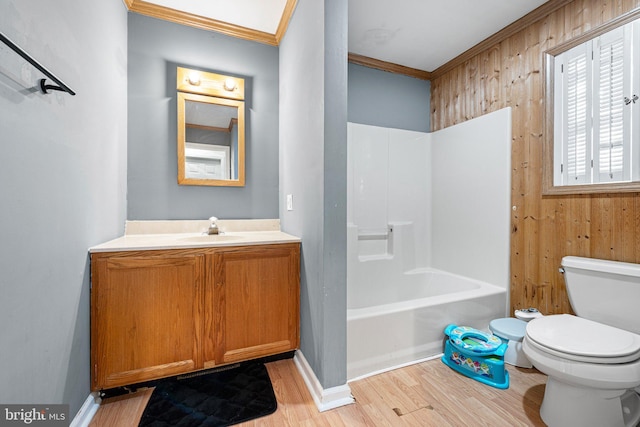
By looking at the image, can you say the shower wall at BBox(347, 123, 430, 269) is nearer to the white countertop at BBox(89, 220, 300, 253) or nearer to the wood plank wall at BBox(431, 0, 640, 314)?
the wood plank wall at BBox(431, 0, 640, 314)

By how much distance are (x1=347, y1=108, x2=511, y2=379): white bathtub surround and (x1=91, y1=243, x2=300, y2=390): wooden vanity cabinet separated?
734 millimetres

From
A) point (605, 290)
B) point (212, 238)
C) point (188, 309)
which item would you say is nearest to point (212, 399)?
point (188, 309)

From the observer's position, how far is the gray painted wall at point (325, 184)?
4.72 ft

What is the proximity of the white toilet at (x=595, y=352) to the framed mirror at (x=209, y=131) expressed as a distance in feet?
7.16

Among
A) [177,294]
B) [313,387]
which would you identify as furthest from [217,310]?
[313,387]

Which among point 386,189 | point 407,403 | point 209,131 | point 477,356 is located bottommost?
point 407,403

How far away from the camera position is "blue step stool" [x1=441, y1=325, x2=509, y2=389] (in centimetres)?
164

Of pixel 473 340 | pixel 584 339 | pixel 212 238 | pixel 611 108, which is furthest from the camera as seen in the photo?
pixel 212 238

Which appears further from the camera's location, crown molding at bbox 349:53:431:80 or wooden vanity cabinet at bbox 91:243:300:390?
crown molding at bbox 349:53:431:80

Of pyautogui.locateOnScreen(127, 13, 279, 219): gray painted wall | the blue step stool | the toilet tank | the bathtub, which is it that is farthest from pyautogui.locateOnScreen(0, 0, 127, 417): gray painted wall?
the toilet tank

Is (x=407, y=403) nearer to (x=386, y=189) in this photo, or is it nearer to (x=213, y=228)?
(x=213, y=228)

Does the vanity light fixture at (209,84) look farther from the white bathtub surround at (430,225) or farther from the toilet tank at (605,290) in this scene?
the toilet tank at (605,290)

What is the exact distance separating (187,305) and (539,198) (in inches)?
98.9

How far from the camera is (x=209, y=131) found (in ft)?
7.02
